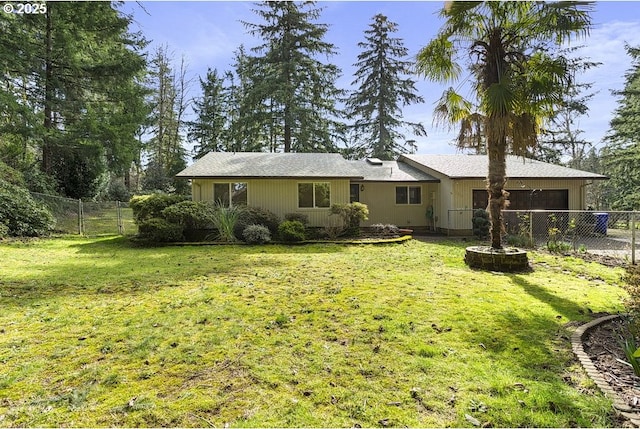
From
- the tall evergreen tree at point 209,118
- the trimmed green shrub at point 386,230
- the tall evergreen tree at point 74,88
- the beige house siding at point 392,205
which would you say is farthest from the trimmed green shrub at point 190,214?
the tall evergreen tree at point 209,118

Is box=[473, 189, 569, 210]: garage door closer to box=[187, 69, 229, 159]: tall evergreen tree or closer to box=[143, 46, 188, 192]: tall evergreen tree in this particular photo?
box=[187, 69, 229, 159]: tall evergreen tree

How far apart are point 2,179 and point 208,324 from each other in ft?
43.3

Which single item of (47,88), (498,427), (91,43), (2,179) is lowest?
(498,427)

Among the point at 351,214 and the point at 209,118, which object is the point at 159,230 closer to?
the point at 351,214

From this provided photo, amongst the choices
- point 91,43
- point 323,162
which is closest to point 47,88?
point 91,43

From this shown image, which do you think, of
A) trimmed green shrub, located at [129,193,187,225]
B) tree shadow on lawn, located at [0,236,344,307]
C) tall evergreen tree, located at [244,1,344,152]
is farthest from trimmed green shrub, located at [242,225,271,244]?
tall evergreen tree, located at [244,1,344,152]

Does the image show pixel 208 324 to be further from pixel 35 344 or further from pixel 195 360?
pixel 35 344

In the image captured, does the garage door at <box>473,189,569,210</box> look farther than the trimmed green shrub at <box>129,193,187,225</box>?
Yes

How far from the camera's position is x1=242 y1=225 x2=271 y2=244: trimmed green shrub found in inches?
472

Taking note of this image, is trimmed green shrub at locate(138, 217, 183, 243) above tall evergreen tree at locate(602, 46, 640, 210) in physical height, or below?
below

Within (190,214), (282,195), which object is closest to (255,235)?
(190,214)

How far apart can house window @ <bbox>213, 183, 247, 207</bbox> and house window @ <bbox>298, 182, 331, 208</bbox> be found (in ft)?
7.72

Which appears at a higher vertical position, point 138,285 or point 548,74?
point 548,74

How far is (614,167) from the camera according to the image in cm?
2497
